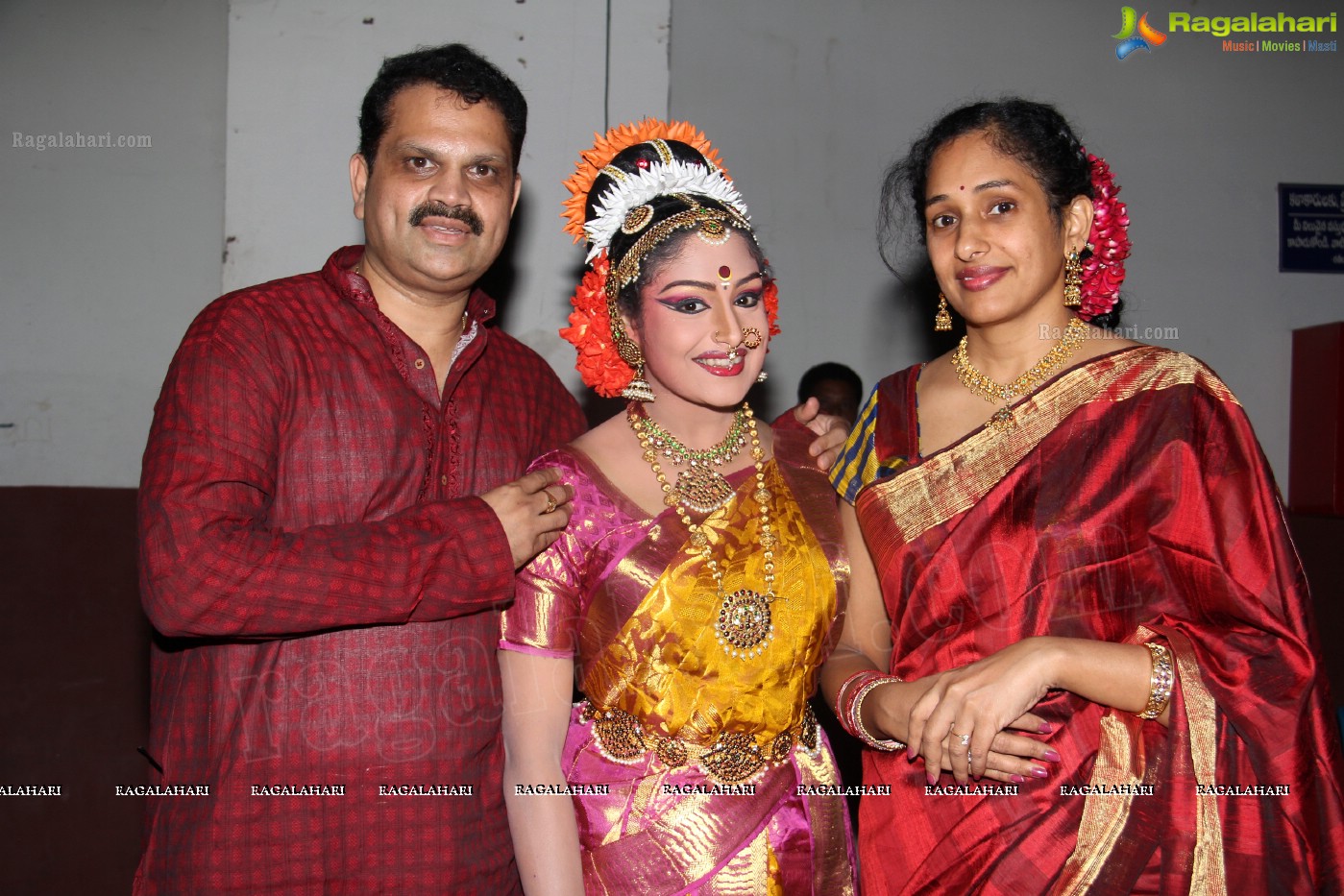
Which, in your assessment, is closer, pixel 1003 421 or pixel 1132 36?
pixel 1003 421

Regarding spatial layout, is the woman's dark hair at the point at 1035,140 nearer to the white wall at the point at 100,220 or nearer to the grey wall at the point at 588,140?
the grey wall at the point at 588,140

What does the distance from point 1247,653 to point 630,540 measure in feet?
3.79

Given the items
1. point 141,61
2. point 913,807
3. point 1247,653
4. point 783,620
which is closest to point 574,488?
point 783,620

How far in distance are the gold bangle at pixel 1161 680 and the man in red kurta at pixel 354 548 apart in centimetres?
114

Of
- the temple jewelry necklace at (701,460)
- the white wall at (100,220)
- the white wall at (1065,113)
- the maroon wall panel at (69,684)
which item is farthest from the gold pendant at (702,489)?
the white wall at (100,220)

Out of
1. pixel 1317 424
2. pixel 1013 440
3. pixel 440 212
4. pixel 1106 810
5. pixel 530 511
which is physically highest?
pixel 440 212

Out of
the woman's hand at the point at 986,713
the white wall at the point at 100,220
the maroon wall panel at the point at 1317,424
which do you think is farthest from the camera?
the maroon wall panel at the point at 1317,424

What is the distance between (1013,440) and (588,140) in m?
2.48

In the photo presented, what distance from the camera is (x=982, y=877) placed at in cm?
197

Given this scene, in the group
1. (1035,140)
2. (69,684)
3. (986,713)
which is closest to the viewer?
(986,713)

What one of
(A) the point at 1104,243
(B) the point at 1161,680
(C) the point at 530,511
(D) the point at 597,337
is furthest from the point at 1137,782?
(D) the point at 597,337

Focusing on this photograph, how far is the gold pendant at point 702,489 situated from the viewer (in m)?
2.09

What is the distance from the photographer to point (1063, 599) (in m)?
1.93

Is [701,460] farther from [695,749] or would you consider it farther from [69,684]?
[69,684]
